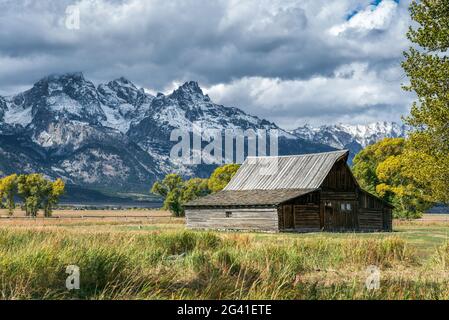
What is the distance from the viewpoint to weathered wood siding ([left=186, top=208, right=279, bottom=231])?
160 feet

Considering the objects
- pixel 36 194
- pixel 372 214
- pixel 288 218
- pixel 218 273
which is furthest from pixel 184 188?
pixel 218 273

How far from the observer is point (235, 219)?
51906 mm

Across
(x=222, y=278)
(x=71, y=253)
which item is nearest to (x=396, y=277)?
(x=222, y=278)

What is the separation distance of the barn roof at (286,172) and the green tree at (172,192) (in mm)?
26465

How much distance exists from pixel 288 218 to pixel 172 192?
126ft

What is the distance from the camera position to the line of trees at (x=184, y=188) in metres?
85.1

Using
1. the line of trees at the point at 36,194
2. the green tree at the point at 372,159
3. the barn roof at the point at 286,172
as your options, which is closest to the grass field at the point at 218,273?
the barn roof at the point at 286,172

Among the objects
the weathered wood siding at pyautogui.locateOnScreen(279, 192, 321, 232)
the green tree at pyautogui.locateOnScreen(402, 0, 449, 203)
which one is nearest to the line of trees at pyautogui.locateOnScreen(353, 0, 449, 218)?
the green tree at pyautogui.locateOnScreen(402, 0, 449, 203)

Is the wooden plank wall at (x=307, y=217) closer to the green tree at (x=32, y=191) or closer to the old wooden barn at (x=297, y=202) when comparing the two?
the old wooden barn at (x=297, y=202)

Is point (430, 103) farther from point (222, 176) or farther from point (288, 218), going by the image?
point (222, 176)

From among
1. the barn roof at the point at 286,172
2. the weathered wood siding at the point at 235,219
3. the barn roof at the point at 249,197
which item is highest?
the barn roof at the point at 286,172
